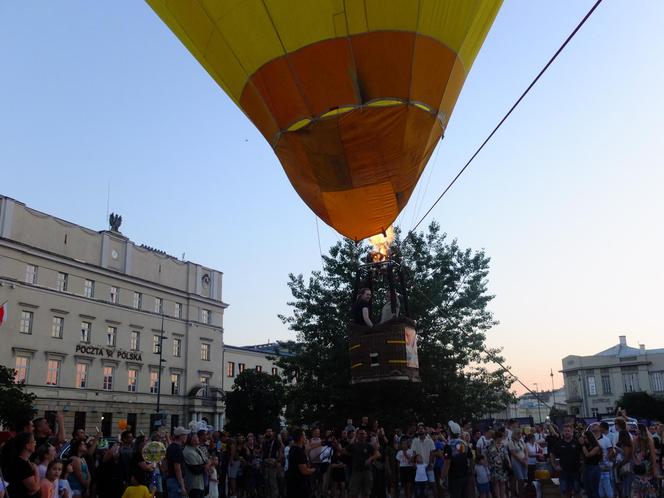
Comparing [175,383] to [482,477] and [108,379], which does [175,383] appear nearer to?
[108,379]

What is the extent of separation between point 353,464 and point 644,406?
53100 mm

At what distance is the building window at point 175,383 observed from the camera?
4647cm

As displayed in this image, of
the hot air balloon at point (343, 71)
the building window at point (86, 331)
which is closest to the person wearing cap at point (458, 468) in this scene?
the hot air balloon at point (343, 71)

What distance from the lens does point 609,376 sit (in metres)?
80.4

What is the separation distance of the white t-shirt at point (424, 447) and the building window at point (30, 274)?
1268 inches

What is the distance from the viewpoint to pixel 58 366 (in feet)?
126

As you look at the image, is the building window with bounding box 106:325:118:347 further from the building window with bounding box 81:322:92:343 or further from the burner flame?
the burner flame

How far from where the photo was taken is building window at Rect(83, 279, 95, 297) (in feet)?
136

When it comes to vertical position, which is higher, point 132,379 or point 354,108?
point 354,108

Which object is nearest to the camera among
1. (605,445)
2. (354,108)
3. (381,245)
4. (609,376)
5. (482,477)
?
(354,108)

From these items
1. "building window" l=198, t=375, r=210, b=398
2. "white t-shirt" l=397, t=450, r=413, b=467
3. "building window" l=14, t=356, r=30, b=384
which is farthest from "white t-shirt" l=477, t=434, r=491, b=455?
"building window" l=198, t=375, r=210, b=398

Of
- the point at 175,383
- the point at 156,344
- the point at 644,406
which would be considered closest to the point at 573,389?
the point at 644,406

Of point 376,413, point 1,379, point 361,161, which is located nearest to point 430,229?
point 376,413

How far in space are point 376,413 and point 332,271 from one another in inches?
200
